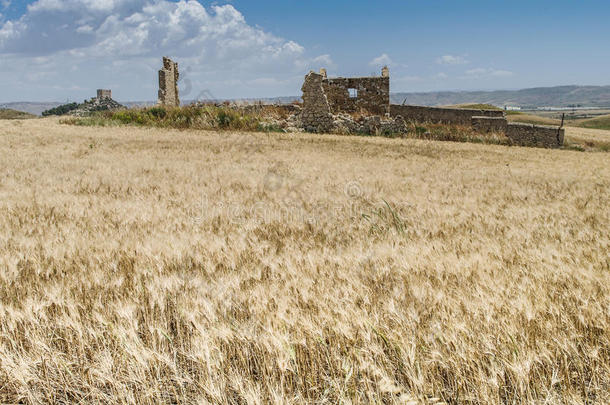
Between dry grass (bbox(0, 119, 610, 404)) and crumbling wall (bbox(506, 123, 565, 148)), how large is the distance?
63.4 feet

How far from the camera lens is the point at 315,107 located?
21875mm

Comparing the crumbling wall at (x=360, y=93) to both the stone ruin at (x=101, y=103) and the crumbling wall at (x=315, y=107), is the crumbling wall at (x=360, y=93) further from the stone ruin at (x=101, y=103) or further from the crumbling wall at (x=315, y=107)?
the stone ruin at (x=101, y=103)

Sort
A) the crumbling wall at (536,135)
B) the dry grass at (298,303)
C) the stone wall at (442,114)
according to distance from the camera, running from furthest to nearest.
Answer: the stone wall at (442,114)
the crumbling wall at (536,135)
the dry grass at (298,303)

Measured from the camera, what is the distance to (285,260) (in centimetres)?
282

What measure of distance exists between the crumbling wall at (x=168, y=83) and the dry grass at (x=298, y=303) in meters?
24.4

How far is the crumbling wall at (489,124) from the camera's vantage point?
22.8 meters

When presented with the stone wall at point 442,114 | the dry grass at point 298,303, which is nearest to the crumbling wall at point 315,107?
the stone wall at point 442,114

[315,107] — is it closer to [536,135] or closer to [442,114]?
[442,114]

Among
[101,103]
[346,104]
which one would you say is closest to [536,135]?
[346,104]

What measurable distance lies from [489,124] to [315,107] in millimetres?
10144

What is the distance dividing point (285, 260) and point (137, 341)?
1.25 metres

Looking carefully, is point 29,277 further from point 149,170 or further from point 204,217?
point 149,170

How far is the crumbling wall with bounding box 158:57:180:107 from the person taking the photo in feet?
89.7

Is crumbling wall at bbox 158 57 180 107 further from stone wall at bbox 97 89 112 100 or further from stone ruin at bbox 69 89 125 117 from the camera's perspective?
stone wall at bbox 97 89 112 100
